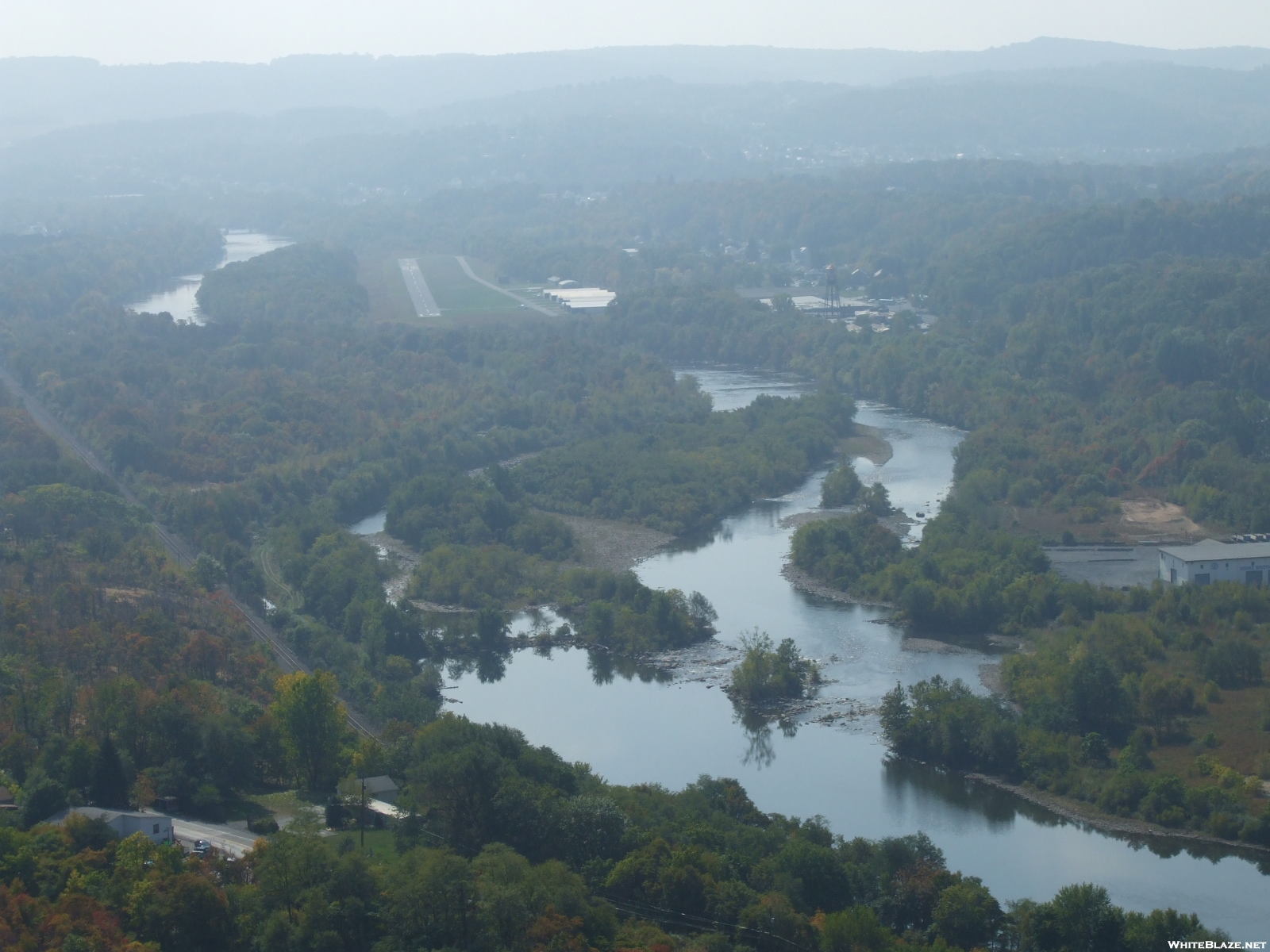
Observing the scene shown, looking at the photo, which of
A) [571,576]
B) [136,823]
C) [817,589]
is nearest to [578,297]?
[571,576]

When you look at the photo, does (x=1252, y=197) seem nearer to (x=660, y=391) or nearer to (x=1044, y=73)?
(x=660, y=391)

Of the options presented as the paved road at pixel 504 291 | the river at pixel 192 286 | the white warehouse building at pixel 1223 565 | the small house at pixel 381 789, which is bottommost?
the river at pixel 192 286

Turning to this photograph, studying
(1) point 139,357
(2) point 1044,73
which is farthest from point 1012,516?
(2) point 1044,73

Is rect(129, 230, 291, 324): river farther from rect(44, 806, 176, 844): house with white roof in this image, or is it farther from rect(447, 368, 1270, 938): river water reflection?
rect(44, 806, 176, 844): house with white roof

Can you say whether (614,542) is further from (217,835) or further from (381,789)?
(217,835)

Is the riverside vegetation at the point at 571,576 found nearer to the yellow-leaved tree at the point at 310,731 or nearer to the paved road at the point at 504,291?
the yellow-leaved tree at the point at 310,731

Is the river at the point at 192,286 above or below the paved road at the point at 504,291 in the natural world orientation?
below

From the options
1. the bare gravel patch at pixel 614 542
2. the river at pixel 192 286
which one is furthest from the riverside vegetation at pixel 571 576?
the river at pixel 192 286
